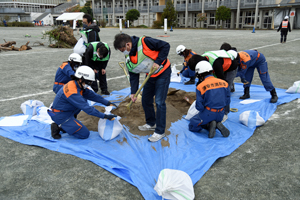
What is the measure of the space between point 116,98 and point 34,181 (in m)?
3.08

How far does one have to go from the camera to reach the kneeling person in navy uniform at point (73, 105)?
3.42 m

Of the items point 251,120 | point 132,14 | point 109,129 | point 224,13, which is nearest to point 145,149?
point 109,129

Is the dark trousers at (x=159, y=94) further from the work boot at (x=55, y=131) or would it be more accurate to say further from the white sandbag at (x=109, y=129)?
the work boot at (x=55, y=131)

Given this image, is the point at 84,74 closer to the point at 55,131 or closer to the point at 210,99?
the point at 55,131

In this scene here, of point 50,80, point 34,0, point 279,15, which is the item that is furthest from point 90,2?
point 50,80

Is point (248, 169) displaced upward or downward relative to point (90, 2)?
downward

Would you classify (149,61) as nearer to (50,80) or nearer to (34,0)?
(50,80)

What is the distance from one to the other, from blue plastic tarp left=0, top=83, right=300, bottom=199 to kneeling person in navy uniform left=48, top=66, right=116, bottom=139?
5.9 inches

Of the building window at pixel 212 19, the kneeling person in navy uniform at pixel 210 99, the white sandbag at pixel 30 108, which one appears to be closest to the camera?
the kneeling person in navy uniform at pixel 210 99

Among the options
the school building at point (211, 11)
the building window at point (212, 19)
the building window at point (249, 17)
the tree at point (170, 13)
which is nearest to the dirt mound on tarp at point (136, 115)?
the school building at point (211, 11)

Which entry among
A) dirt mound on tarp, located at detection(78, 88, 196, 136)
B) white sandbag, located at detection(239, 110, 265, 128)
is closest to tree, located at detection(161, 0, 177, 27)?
dirt mound on tarp, located at detection(78, 88, 196, 136)

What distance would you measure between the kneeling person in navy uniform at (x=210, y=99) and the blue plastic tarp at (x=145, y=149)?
0.20 m

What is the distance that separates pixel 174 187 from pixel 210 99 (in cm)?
164

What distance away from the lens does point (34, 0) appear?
6356cm
